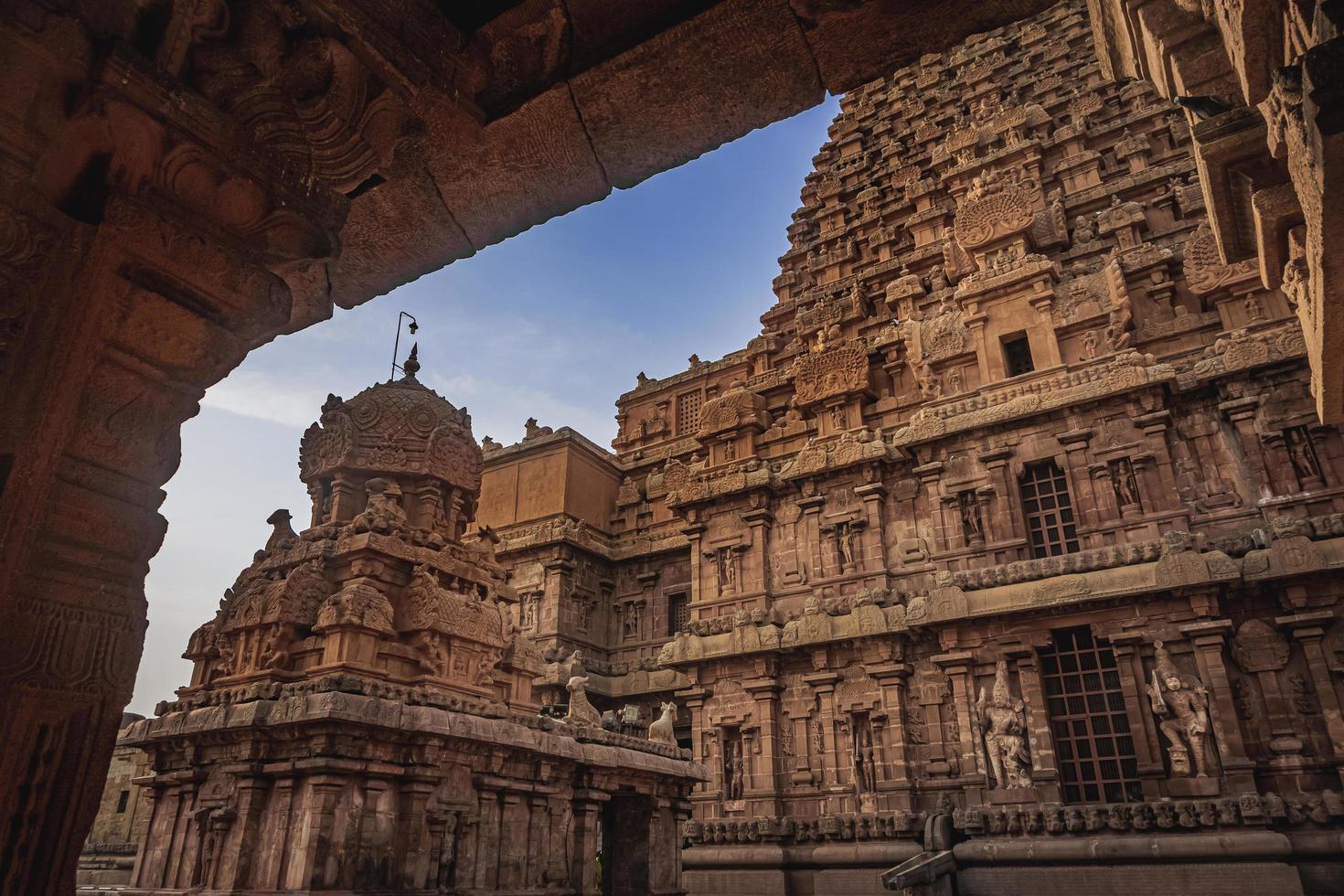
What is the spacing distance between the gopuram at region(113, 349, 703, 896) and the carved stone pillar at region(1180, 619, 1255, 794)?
1037cm

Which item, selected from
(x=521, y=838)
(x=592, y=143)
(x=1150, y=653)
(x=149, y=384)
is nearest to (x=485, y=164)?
(x=592, y=143)

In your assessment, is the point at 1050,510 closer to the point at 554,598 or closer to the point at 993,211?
the point at 993,211

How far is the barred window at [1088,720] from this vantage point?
15297 millimetres

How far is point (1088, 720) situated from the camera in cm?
1584

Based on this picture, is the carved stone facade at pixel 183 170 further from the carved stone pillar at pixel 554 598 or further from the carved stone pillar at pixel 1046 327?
the carved stone pillar at pixel 554 598

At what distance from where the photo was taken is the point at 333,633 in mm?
9227

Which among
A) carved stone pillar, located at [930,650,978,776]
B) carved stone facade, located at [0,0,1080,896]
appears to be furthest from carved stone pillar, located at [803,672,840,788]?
carved stone facade, located at [0,0,1080,896]

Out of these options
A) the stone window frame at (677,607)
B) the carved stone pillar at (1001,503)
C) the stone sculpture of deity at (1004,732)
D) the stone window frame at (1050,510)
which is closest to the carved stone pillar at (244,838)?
the stone sculpture of deity at (1004,732)

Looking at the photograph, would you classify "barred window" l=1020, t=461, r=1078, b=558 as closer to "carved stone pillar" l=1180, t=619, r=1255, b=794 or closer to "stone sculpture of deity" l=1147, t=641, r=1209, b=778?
"carved stone pillar" l=1180, t=619, r=1255, b=794

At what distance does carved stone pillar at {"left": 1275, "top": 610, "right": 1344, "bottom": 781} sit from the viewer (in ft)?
44.8

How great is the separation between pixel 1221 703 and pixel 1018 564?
13.6 ft

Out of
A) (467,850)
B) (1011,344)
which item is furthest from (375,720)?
(1011,344)

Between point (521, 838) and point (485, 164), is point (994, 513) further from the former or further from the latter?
point (485, 164)

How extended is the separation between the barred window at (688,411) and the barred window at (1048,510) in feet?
50.9
